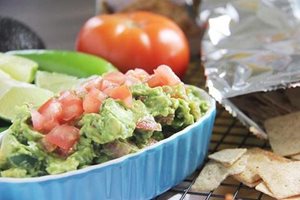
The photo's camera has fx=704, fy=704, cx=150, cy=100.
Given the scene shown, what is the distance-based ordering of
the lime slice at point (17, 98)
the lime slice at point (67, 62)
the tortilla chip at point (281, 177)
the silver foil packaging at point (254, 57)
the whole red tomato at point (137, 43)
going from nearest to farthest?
the tortilla chip at point (281, 177) < the lime slice at point (17, 98) < the silver foil packaging at point (254, 57) < the lime slice at point (67, 62) < the whole red tomato at point (137, 43)

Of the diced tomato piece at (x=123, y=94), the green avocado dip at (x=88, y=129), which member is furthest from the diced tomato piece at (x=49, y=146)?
the diced tomato piece at (x=123, y=94)

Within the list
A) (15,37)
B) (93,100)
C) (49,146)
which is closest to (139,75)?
(93,100)

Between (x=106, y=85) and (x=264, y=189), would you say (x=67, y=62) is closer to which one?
(x=106, y=85)

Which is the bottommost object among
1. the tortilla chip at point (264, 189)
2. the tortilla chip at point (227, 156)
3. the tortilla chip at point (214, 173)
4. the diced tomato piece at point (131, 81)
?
the tortilla chip at point (214, 173)

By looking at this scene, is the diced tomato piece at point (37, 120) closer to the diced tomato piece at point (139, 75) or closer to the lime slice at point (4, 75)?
the diced tomato piece at point (139, 75)

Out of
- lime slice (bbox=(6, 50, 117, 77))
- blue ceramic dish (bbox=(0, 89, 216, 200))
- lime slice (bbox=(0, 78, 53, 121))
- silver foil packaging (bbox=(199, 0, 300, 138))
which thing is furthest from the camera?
lime slice (bbox=(6, 50, 117, 77))

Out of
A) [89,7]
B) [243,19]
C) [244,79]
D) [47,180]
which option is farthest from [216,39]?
[89,7]

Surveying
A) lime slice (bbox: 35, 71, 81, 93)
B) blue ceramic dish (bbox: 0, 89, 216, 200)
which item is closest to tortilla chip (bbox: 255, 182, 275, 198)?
blue ceramic dish (bbox: 0, 89, 216, 200)

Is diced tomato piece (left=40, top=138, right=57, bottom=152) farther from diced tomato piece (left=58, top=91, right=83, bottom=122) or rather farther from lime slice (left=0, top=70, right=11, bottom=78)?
lime slice (left=0, top=70, right=11, bottom=78)
